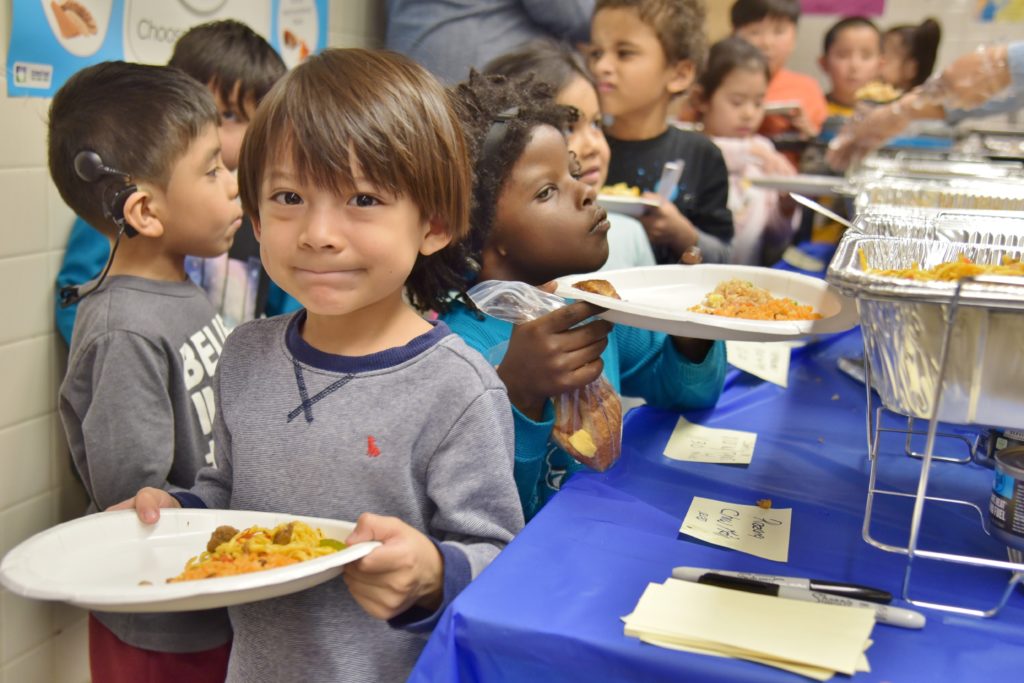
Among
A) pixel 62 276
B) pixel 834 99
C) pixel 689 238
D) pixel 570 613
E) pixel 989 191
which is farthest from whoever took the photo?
pixel 834 99

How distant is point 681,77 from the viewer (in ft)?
8.71

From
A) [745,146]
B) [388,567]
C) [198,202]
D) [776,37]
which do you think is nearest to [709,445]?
[388,567]

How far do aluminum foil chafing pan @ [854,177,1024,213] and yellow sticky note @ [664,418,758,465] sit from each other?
520mm

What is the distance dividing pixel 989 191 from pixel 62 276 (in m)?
1.85

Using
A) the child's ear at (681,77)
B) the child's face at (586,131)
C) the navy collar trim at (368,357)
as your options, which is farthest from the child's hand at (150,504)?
the child's ear at (681,77)

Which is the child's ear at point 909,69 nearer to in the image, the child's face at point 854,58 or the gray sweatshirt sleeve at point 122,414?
the child's face at point 854,58

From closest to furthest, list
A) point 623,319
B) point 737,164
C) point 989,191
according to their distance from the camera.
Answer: point 623,319 < point 989,191 < point 737,164

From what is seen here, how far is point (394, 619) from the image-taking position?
98cm

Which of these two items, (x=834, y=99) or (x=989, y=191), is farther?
(x=834, y=99)

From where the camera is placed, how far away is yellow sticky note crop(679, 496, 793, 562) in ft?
3.49

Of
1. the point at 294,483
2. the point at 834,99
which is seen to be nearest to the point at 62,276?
the point at 294,483

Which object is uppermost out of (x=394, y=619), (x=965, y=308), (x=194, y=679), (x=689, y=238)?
(x=965, y=308)

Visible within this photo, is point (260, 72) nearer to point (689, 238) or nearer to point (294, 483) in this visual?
point (689, 238)

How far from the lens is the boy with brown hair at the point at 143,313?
1.38 m
